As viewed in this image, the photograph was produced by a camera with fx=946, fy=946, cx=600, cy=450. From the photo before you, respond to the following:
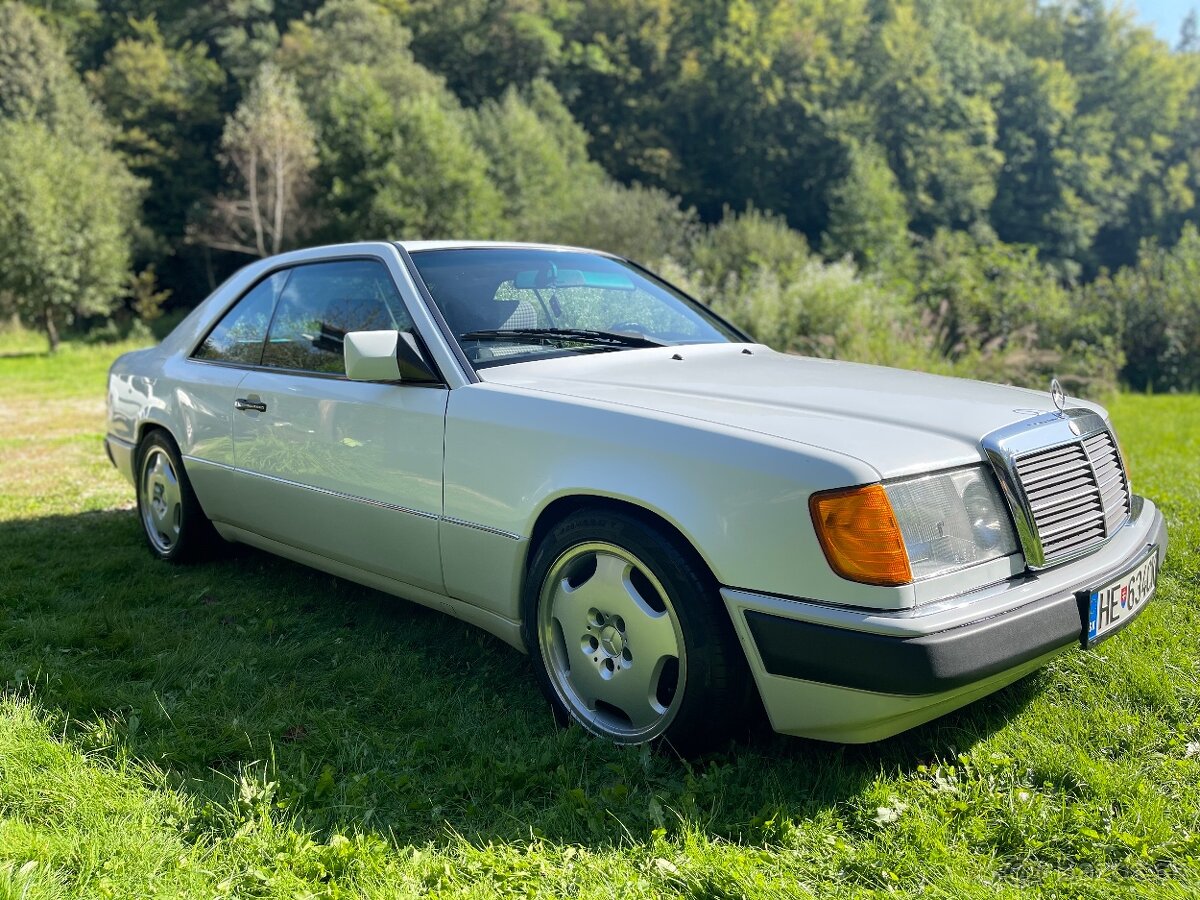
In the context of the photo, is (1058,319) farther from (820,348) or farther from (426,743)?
(426,743)

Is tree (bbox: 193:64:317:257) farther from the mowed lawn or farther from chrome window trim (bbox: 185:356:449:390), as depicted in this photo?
the mowed lawn

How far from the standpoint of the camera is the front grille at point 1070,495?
2506 millimetres

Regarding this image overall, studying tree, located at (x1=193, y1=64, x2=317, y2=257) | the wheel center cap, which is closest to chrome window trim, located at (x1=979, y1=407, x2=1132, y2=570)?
the wheel center cap

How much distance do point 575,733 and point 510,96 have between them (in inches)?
1930

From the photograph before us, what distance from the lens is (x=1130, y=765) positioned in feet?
8.45

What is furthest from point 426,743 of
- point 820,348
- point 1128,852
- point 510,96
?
point 510,96

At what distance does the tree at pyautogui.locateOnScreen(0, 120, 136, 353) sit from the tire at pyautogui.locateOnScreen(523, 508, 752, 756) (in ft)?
82.8

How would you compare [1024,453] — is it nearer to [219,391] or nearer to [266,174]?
[219,391]

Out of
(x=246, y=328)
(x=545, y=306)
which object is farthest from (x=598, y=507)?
(x=246, y=328)

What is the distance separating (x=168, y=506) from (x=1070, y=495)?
410 cm

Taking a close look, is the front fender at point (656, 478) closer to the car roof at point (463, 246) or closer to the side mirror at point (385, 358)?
the side mirror at point (385, 358)

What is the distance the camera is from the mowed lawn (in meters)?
2.18

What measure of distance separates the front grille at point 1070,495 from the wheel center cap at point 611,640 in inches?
46.0

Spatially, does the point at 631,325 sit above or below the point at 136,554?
above
